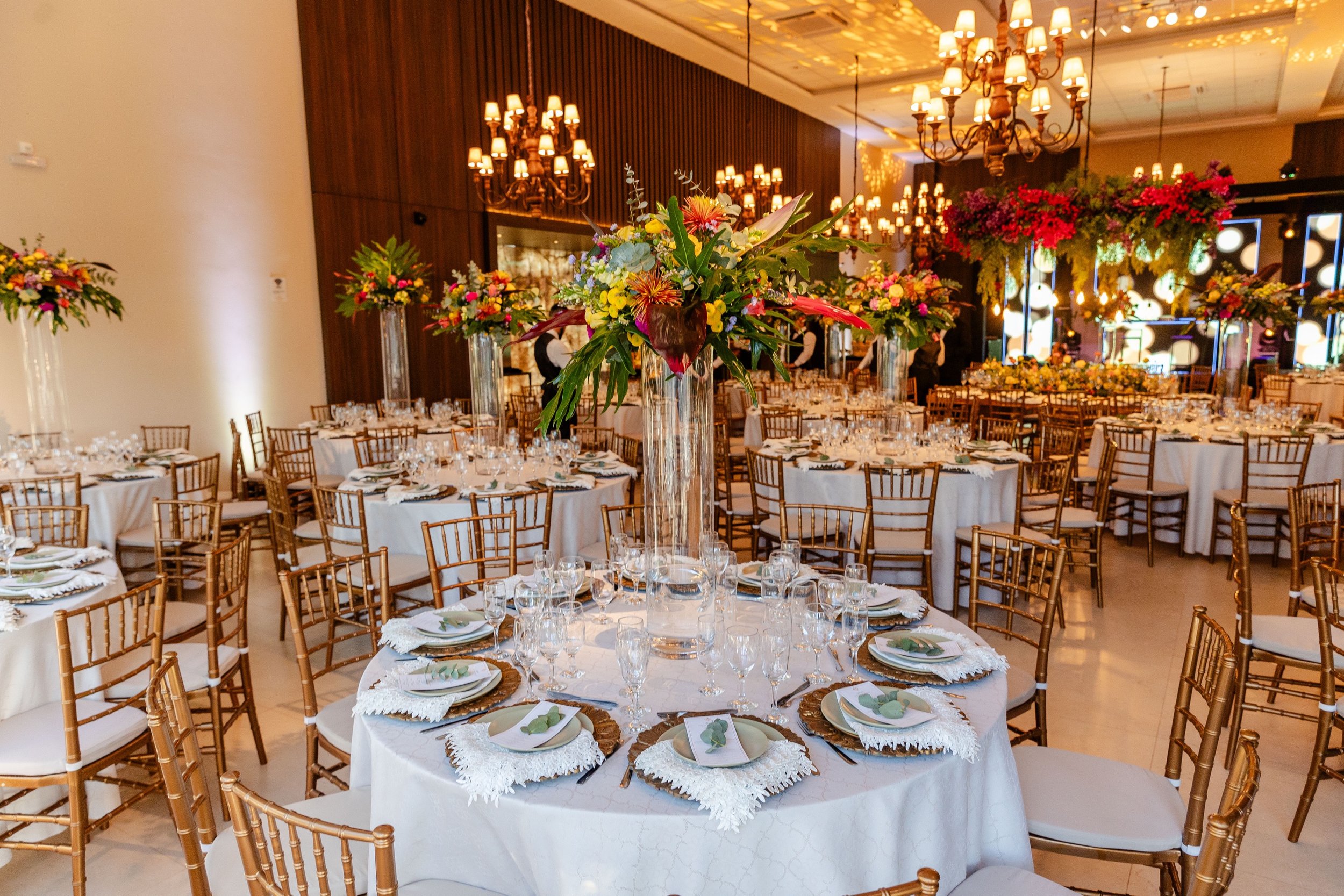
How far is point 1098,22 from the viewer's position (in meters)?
9.76

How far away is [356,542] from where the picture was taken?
4.69m

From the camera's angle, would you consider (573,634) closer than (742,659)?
No

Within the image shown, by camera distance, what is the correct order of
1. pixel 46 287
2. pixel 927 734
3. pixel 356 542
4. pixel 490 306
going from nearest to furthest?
pixel 927 734, pixel 356 542, pixel 46 287, pixel 490 306

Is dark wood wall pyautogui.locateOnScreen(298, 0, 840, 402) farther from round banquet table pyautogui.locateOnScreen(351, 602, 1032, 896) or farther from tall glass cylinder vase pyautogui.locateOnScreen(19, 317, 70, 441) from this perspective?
round banquet table pyautogui.locateOnScreen(351, 602, 1032, 896)

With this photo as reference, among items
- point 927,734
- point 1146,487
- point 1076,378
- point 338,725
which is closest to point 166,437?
point 338,725

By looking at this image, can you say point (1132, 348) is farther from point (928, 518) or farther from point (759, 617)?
point (759, 617)

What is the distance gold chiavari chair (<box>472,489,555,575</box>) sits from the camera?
4.36 m

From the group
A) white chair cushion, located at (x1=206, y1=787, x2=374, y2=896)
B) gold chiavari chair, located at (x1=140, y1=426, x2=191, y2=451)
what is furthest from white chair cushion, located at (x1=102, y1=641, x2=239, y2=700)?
gold chiavari chair, located at (x1=140, y1=426, x2=191, y2=451)

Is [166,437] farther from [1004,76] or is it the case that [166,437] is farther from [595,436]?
[1004,76]

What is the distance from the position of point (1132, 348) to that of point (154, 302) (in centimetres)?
1700

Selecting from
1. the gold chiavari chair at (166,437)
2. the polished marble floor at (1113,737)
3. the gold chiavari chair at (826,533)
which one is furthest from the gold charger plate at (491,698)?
the gold chiavari chair at (166,437)

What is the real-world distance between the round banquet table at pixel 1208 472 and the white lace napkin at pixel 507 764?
598 cm

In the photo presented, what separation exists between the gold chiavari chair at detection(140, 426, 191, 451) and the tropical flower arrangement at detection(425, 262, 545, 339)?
9.61 feet

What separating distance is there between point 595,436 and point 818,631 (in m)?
5.02
